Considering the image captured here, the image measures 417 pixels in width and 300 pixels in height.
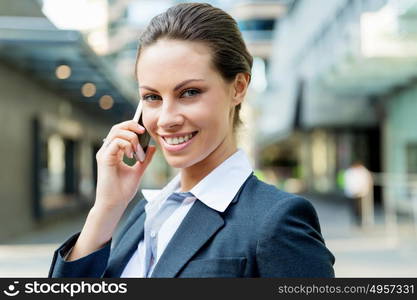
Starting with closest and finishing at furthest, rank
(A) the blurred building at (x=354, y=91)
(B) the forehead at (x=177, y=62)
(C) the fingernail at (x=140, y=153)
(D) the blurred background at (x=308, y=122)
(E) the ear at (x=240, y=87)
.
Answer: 1. (B) the forehead at (x=177, y=62)
2. (E) the ear at (x=240, y=87)
3. (C) the fingernail at (x=140, y=153)
4. (D) the blurred background at (x=308, y=122)
5. (A) the blurred building at (x=354, y=91)

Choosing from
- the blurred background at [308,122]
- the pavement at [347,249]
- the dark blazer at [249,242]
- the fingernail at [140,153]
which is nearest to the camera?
the dark blazer at [249,242]

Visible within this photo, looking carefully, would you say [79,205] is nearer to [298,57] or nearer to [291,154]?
[298,57]

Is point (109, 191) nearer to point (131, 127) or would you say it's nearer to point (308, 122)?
point (131, 127)

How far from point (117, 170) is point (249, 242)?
491 mm

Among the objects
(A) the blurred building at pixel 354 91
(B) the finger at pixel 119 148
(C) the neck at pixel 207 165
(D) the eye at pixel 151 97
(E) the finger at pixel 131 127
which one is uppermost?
(A) the blurred building at pixel 354 91

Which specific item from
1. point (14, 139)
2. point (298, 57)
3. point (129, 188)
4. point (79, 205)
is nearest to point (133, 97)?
point (79, 205)

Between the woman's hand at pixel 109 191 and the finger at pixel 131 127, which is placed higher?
the finger at pixel 131 127

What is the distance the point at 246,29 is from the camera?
54.7 m

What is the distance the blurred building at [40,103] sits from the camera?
1102cm

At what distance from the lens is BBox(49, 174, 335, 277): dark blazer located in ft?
4.63

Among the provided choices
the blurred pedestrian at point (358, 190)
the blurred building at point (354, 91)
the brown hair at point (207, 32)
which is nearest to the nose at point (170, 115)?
the brown hair at point (207, 32)

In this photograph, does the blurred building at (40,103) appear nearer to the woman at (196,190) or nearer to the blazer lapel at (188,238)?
the woman at (196,190)

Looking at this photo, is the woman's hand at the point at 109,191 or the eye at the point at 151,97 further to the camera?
the woman's hand at the point at 109,191

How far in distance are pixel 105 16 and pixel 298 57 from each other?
2306 centimetres
